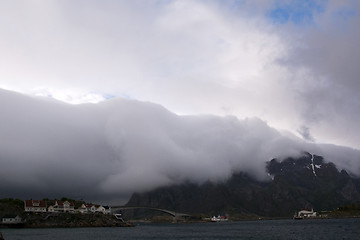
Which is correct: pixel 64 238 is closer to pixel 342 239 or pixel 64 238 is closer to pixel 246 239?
pixel 246 239

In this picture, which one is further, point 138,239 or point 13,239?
point 138,239

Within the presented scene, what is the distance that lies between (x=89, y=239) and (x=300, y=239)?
6848 centimetres

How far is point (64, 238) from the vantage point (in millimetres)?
132000

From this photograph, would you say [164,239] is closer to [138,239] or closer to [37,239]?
[138,239]

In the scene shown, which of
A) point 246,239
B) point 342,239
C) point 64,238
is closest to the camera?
point 342,239

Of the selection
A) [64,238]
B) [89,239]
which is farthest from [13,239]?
[89,239]

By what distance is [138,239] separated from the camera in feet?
452

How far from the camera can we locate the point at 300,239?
11688cm

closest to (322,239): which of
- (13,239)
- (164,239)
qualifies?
(164,239)

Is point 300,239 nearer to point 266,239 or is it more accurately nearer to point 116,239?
point 266,239

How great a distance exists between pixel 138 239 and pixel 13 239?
137ft

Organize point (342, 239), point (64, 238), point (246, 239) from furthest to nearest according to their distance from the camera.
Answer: point (64, 238)
point (246, 239)
point (342, 239)

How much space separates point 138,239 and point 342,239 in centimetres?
6807

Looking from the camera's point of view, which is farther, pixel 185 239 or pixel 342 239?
pixel 185 239
